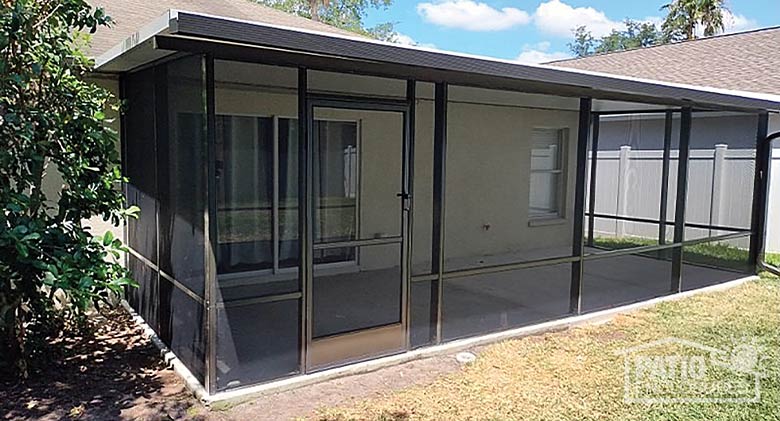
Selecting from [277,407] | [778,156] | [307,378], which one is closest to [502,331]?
[307,378]

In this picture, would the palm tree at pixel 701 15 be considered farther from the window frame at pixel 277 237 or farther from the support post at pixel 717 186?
the window frame at pixel 277 237

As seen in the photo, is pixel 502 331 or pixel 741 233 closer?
pixel 502 331

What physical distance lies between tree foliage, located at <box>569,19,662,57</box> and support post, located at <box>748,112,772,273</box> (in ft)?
124

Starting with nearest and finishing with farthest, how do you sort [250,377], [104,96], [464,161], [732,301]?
[250,377] → [104,96] → [732,301] → [464,161]

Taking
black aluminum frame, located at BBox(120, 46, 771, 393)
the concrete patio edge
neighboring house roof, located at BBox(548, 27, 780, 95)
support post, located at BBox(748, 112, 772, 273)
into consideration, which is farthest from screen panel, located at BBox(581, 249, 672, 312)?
neighboring house roof, located at BBox(548, 27, 780, 95)

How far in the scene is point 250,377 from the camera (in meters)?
4.39

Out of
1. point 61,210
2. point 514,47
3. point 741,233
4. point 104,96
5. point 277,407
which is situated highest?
point 514,47

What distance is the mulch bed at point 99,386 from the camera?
13.1 ft

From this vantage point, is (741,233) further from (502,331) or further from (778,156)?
(502,331)


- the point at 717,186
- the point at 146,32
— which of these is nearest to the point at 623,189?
the point at 717,186

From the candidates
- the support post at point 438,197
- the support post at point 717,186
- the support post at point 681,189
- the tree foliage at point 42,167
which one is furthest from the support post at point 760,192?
the tree foliage at point 42,167

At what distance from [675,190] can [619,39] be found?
4474cm

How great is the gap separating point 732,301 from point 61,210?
7415mm

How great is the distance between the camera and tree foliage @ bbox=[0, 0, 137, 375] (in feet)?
13.3
